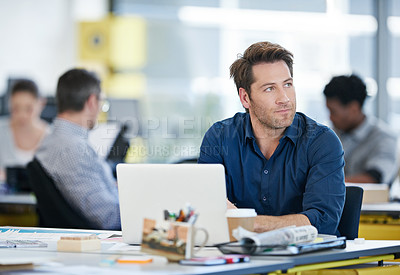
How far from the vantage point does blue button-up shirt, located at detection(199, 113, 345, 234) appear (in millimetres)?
2594

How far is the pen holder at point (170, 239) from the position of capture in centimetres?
190

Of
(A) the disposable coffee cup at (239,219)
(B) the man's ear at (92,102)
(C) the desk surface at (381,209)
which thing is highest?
(B) the man's ear at (92,102)

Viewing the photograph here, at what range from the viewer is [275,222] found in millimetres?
2369

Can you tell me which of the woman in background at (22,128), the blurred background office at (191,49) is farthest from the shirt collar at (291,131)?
the blurred background office at (191,49)

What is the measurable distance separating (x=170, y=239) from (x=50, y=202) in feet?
6.05

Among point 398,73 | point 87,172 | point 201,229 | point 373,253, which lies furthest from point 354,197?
point 398,73

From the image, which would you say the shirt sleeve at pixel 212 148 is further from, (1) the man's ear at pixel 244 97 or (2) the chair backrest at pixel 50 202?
(2) the chair backrest at pixel 50 202

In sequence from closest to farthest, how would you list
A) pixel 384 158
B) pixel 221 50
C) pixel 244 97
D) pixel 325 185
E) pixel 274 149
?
pixel 325 185
pixel 274 149
pixel 244 97
pixel 384 158
pixel 221 50

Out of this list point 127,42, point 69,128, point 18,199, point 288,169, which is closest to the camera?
point 288,169

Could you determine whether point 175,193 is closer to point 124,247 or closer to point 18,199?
point 124,247

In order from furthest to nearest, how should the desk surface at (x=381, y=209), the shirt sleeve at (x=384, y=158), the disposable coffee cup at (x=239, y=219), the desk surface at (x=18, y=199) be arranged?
the shirt sleeve at (x=384, y=158) < the desk surface at (x=18, y=199) < the desk surface at (x=381, y=209) < the disposable coffee cup at (x=239, y=219)

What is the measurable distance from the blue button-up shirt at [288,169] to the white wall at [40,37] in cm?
516

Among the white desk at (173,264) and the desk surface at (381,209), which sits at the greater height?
the white desk at (173,264)

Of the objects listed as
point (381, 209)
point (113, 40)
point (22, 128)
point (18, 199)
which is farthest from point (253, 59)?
point (113, 40)
